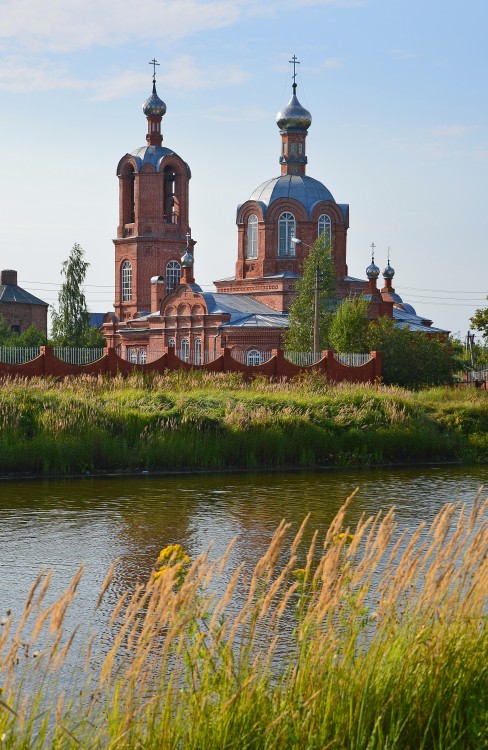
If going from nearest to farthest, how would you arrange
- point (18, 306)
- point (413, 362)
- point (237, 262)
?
point (413, 362), point (237, 262), point (18, 306)

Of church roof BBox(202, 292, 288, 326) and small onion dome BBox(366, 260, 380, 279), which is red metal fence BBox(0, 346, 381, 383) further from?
small onion dome BBox(366, 260, 380, 279)

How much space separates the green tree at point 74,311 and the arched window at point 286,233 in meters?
12.2

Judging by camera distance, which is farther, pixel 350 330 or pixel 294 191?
pixel 294 191

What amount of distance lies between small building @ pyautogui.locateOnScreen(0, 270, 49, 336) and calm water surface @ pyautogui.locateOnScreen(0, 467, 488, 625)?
57.1 meters

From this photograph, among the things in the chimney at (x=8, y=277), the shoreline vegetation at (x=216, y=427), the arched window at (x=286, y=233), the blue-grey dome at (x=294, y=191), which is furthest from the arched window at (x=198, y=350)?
the chimney at (x=8, y=277)

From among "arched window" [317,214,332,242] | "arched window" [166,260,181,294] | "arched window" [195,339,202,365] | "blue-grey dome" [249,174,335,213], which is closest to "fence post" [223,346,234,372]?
"arched window" [195,339,202,365]

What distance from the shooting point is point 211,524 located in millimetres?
13539

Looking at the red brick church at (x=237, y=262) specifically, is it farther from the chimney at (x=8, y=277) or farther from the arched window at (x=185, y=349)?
the chimney at (x=8, y=277)

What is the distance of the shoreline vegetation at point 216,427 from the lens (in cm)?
1897

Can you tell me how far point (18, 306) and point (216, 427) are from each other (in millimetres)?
56761

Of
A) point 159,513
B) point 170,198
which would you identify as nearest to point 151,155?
point 170,198

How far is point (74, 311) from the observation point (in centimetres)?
5747

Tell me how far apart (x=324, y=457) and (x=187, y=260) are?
31.0m

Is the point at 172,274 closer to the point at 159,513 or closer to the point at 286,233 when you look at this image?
the point at 286,233
